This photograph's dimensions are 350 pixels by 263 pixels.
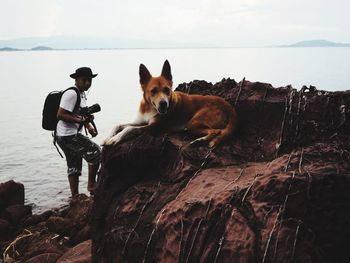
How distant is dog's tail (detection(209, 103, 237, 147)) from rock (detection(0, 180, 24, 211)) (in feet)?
23.7

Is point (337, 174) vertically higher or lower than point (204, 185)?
higher

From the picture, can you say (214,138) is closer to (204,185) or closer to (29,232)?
(204,185)

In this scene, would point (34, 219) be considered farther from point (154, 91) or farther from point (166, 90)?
point (166, 90)

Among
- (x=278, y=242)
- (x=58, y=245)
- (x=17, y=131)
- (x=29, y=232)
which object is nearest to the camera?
(x=278, y=242)

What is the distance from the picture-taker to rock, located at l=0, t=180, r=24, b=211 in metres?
11.7

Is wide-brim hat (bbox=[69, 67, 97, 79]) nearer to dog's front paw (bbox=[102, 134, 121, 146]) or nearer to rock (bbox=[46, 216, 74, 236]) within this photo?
dog's front paw (bbox=[102, 134, 121, 146])

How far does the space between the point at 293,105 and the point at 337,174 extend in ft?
7.89

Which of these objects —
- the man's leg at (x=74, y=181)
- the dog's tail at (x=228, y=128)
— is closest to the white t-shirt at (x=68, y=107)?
the man's leg at (x=74, y=181)

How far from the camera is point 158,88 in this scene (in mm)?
7223

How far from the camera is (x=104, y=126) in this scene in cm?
2689

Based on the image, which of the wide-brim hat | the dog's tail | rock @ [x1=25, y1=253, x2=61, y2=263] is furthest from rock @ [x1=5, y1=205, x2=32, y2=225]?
the dog's tail

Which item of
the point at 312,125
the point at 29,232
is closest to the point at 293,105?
the point at 312,125

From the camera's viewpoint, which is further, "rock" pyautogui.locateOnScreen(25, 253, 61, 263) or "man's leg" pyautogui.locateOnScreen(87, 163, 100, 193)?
"man's leg" pyautogui.locateOnScreen(87, 163, 100, 193)

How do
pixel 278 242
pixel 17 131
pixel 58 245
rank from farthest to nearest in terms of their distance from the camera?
pixel 17 131 → pixel 58 245 → pixel 278 242
